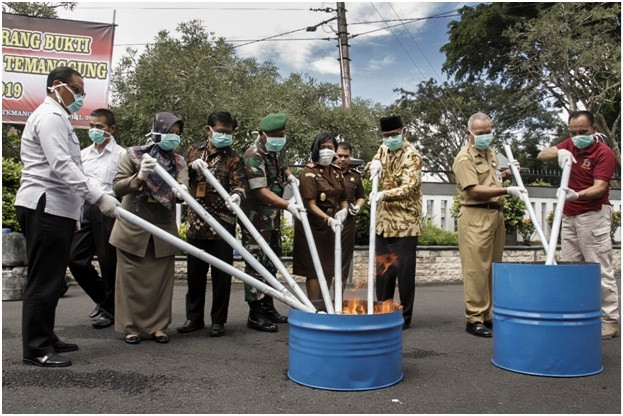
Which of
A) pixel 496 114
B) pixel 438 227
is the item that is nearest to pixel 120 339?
pixel 438 227

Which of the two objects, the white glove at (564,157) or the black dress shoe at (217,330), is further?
the black dress shoe at (217,330)

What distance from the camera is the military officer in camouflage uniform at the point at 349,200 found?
4.90m

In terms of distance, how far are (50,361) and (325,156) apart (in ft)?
8.14

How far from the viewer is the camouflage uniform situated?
14.6 feet

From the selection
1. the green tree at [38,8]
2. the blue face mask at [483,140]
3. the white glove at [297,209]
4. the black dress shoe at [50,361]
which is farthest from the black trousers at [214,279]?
the green tree at [38,8]

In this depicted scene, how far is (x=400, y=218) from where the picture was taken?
4824 millimetres

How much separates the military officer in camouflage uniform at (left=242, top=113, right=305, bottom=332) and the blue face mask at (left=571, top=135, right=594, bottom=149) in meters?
2.18

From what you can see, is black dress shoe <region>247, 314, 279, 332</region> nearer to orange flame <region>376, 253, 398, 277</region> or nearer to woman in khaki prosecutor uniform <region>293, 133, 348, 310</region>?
woman in khaki prosecutor uniform <region>293, 133, 348, 310</region>

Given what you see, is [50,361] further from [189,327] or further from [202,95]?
[202,95]

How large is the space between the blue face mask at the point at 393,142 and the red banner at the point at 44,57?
8.40m

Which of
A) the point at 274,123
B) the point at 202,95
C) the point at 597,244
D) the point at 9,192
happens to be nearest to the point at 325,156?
the point at 274,123

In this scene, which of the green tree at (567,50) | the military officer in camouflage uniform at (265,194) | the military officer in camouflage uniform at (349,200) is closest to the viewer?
the military officer in camouflage uniform at (265,194)

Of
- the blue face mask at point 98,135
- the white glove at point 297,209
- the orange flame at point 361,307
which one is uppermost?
the blue face mask at point 98,135

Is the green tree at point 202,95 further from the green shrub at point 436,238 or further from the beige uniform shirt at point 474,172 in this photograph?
the beige uniform shirt at point 474,172
